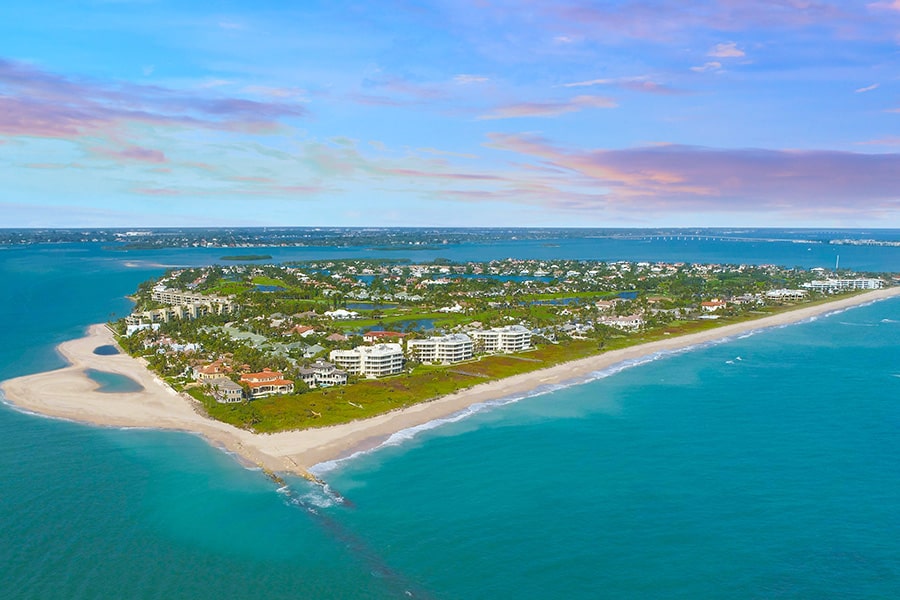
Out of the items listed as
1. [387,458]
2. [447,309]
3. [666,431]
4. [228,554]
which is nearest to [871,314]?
[447,309]

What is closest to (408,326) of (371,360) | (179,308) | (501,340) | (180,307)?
(501,340)

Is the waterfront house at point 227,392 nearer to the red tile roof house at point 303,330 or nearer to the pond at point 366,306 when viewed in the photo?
the red tile roof house at point 303,330

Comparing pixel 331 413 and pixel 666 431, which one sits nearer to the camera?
pixel 666 431

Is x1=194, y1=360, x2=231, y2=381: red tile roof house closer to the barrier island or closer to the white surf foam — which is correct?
the barrier island

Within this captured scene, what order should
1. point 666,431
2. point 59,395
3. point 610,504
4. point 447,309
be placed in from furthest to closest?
point 447,309 → point 59,395 → point 666,431 → point 610,504

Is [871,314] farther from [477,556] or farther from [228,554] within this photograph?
[228,554]

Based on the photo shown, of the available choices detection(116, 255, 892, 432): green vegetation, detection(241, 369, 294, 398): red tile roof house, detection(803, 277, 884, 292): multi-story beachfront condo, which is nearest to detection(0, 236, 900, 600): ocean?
detection(116, 255, 892, 432): green vegetation

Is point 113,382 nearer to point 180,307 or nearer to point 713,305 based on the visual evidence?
point 180,307
